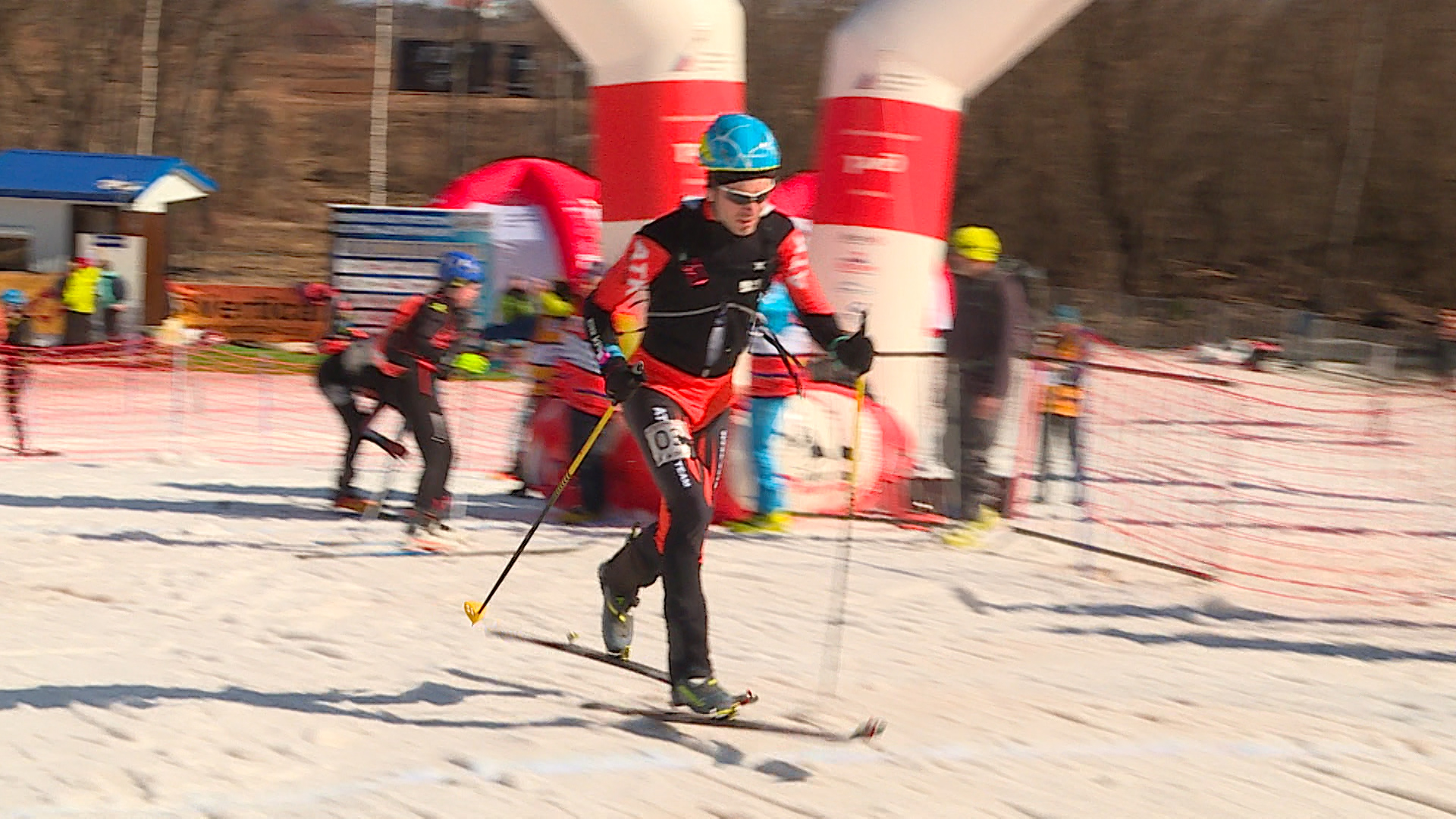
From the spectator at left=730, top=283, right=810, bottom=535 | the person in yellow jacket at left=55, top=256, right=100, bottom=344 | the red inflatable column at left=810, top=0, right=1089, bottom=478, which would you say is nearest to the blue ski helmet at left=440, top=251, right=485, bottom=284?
the spectator at left=730, top=283, right=810, bottom=535

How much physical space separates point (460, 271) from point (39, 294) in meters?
14.0

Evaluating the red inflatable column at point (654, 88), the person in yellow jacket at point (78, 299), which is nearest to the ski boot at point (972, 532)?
the red inflatable column at point (654, 88)

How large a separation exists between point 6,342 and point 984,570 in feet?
29.0

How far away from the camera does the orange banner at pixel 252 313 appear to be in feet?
79.4

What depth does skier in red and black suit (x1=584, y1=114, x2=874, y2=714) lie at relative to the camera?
17.2 feet

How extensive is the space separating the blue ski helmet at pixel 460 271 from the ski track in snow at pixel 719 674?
154 centimetres

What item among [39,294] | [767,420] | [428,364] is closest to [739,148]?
[428,364]

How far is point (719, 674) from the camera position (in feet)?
20.7

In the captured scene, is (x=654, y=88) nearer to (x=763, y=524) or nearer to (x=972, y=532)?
(x=763, y=524)

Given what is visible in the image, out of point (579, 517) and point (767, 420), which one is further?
point (579, 517)

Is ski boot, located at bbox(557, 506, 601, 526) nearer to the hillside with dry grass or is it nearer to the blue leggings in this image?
the blue leggings

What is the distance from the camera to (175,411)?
16.3 m

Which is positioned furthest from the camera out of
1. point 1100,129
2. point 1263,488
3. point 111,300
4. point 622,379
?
point 1100,129

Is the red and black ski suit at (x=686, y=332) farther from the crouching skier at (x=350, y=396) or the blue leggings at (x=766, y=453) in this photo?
the crouching skier at (x=350, y=396)
